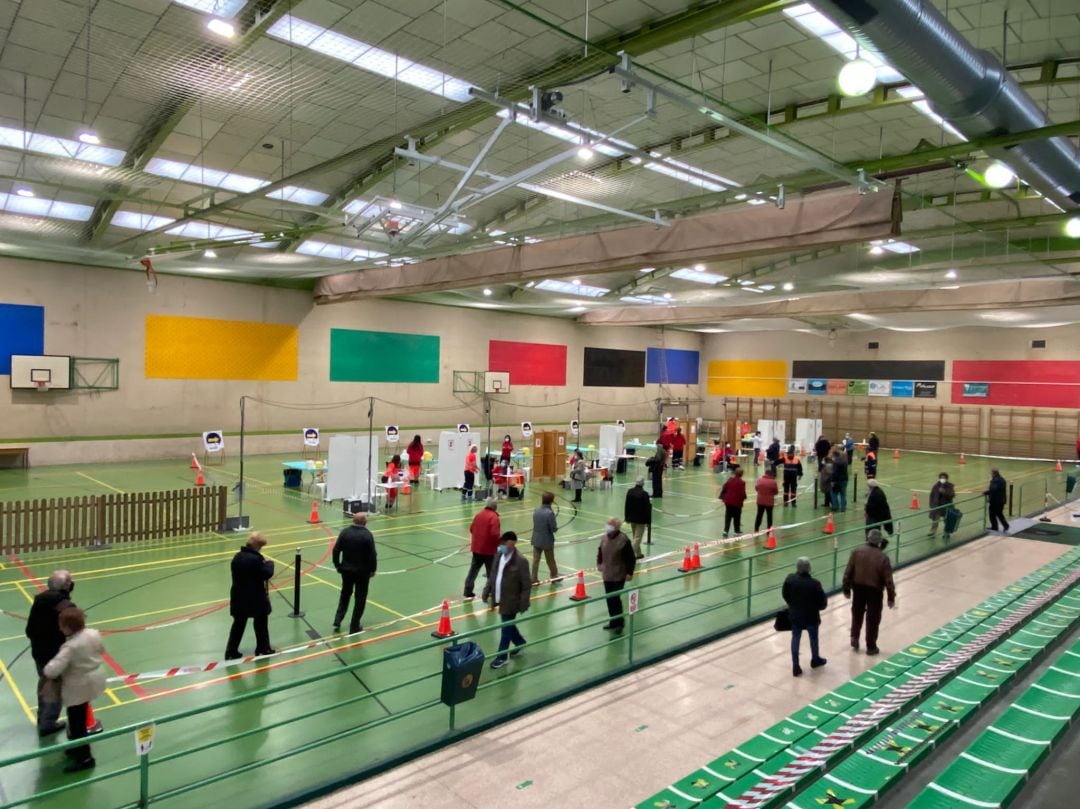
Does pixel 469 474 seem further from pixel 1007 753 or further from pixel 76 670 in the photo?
pixel 1007 753

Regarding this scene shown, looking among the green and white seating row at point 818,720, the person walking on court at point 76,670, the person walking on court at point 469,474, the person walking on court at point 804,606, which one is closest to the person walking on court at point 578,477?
the person walking on court at point 469,474

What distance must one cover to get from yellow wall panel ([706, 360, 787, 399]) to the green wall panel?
21537mm

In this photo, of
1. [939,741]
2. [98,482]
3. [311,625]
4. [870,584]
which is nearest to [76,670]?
[311,625]

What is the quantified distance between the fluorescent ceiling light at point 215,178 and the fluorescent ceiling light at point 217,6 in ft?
19.8

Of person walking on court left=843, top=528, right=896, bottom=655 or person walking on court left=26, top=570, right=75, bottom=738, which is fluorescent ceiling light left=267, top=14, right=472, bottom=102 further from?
person walking on court left=843, top=528, right=896, bottom=655

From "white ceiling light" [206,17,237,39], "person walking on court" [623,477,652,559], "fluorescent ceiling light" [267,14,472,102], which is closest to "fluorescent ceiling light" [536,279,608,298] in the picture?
"fluorescent ceiling light" [267,14,472,102]

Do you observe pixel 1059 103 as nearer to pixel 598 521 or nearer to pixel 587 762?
A: pixel 598 521

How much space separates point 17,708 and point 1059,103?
59.3 feet

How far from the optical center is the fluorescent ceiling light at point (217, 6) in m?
10.3

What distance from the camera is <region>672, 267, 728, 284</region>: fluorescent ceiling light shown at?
95.9ft

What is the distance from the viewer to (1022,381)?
34156 millimetres

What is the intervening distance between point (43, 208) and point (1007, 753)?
77.8ft

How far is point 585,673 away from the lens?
314 inches

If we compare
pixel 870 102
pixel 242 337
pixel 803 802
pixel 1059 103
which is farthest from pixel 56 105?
pixel 1059 103
